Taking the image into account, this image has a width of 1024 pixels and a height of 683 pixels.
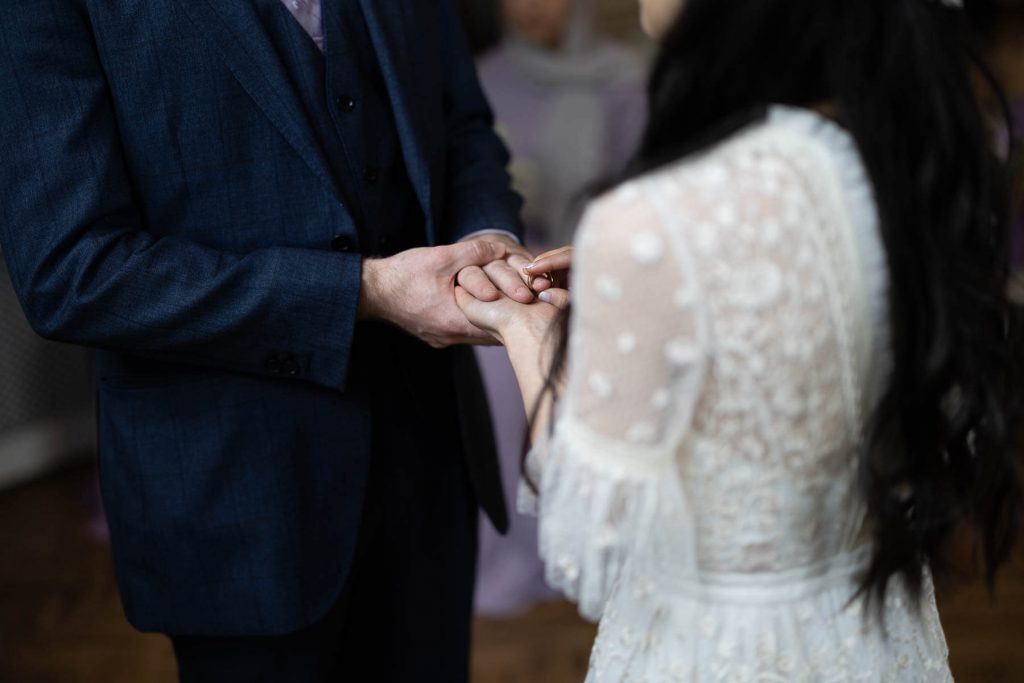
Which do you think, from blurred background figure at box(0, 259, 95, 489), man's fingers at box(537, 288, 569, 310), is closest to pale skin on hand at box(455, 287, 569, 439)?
man's fingers at box(537, 288, 569, 310)

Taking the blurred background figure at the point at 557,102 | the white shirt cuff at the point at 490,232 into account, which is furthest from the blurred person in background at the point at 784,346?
the blurred background figure at the point at 557,102

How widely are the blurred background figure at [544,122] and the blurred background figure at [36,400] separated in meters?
1.50

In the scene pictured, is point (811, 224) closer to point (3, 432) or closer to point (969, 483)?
point (969, 483)

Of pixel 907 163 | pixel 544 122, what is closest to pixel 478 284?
pixel 907 163

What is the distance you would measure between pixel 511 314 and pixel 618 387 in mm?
394

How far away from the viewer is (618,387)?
910 mm

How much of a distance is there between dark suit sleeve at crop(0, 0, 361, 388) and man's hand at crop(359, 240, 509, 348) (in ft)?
0.11

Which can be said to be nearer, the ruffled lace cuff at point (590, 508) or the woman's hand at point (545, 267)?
the ruffled lace cuff at point (590, 508)

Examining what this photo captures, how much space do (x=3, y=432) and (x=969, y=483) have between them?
3137mm

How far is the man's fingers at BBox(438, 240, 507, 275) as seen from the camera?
137 cm

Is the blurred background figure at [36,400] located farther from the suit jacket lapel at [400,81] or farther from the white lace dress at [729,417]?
the white lace dress at [729,417]

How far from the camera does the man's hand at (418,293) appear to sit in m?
1.34

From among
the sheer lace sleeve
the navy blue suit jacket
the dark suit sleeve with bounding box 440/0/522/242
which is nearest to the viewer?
the sheer lace sleeve

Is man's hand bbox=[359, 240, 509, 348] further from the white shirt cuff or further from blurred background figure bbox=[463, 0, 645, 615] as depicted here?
blurred background figure bbox=[463, 0, 645, 615]
